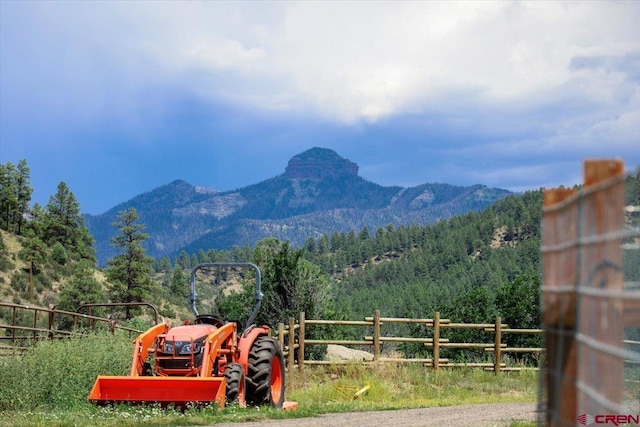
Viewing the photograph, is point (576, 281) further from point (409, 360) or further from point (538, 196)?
point (538, 196)

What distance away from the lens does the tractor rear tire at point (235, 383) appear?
404 inches

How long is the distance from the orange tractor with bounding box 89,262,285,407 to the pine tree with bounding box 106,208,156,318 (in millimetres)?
47616

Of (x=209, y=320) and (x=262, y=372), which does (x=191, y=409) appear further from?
(x=209, y=320)

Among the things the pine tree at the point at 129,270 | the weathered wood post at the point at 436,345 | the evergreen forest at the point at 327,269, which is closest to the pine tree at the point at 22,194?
the evergreen forest at the point at 327,269

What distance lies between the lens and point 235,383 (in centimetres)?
1030

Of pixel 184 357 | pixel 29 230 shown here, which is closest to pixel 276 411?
pixel 184 357

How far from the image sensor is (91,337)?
48.5ft

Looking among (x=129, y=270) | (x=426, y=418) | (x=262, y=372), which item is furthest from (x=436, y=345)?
(x=129, y=270)

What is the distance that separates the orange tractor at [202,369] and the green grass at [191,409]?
0.20 metres

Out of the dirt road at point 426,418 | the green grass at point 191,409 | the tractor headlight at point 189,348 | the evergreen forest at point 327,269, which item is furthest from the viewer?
the evergreen forest at point 327,269

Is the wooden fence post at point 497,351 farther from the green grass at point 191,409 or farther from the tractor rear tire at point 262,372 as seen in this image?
the tractor rear tire at point 262,372

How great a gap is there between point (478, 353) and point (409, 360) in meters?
18.1

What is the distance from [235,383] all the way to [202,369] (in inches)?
18.6

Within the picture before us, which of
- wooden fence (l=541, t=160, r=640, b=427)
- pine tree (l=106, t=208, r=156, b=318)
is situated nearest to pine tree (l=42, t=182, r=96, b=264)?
pine tree (l=106, t=208, r=156, b=318)
